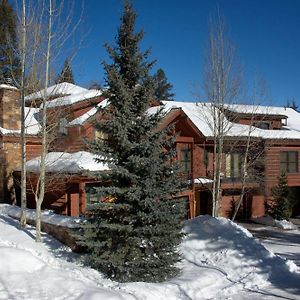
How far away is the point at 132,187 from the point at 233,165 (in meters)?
17.1

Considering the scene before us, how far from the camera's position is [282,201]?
24969mm

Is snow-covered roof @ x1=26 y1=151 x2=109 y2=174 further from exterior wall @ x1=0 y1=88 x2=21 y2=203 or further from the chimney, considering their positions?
the chimney

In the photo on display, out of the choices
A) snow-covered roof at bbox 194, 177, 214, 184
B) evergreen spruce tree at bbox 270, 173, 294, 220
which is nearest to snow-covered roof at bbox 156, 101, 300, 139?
snow-covered roof at bbox 194, 177, 214, 184

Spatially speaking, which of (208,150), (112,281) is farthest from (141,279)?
(208,150)

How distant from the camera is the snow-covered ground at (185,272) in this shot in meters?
8.41

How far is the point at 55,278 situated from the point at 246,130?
62.2 ft

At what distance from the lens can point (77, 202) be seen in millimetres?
16688

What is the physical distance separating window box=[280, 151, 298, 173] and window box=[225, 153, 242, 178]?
352 cm

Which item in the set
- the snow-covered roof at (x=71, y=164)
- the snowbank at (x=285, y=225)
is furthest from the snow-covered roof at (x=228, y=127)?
the snow-covered roof at (x=71, y=164)

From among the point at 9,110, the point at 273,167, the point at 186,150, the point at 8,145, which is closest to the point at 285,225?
the point at 273,167

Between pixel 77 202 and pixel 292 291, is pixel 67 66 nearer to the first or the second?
pixel 77 202

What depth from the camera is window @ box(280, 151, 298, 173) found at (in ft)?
90.5

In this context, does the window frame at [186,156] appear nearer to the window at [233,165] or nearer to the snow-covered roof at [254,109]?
the window at [233,165]

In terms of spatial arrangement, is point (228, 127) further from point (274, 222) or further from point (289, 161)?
point (289, 161)
